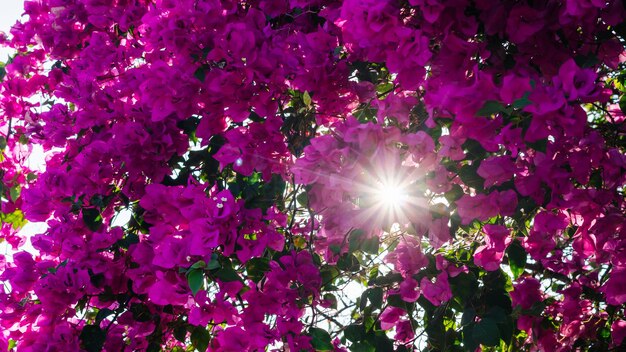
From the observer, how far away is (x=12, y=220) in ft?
8.13

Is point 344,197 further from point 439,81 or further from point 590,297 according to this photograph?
point 590,297

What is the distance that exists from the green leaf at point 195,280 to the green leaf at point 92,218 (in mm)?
524

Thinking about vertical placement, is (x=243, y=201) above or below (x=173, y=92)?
below

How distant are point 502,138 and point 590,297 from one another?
718mm

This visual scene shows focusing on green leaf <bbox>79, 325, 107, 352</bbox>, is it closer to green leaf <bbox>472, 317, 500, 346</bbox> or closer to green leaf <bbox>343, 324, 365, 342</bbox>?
green leaf <bbox>343, 324, 365, 342</bbox>

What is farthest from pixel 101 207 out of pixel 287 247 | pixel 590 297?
pixel 590 297

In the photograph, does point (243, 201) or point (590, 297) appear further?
point (590, 297)

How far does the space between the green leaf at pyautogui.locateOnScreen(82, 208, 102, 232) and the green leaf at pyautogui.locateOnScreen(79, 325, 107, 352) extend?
27 centimetres

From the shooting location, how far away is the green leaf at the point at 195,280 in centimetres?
125

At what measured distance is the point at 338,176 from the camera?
3.82 feet

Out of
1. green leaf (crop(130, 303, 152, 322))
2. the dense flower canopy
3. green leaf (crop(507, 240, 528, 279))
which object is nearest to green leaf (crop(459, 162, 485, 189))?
the dense flower canopy

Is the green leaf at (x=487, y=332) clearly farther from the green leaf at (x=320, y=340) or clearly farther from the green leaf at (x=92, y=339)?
the green leaf at (x=92, y=339)

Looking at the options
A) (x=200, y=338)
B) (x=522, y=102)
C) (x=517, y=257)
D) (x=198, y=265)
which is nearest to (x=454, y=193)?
(x=517, y=257)

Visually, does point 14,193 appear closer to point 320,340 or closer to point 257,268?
point 257,268
